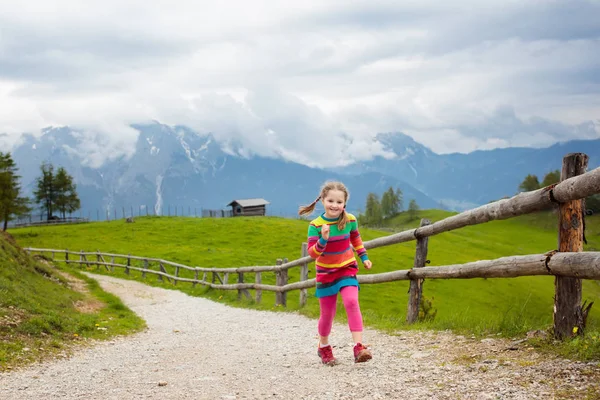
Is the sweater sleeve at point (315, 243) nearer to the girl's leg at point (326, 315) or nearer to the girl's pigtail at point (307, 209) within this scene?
the girl's pigtail at point (307, 209)

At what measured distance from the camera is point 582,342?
5.04 metres

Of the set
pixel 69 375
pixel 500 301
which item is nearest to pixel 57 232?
pixel 500 301

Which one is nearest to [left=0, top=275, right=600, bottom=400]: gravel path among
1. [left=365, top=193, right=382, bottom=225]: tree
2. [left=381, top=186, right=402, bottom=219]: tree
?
[left=365, top=193, right=382, bottom=225]: tree

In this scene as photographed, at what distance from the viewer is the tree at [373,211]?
144 m

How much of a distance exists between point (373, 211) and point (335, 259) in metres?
144

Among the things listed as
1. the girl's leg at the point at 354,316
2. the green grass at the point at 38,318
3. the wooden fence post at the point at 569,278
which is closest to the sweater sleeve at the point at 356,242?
the girl's leg at the point at 354,316

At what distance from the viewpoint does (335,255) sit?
6.26 m

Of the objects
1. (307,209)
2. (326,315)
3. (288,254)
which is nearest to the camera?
(326,315)

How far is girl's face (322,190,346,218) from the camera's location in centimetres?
605

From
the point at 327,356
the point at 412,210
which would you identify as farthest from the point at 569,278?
the point at 412,210

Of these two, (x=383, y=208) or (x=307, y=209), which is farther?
(x=383, y=208)

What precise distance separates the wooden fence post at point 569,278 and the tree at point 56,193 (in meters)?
93.9

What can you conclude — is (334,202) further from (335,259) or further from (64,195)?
(64,195)

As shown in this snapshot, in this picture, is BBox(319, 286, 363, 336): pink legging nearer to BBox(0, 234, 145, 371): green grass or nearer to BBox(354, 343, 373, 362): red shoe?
BBox(354, 343, 373, 362): red shoe
